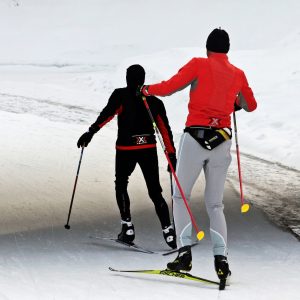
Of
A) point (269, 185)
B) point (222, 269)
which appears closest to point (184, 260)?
point (222, 269)

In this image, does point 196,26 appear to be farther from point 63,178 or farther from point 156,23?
point 63,178

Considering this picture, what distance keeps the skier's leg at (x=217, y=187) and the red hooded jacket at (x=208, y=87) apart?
209 mm

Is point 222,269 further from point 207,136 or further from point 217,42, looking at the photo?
point 217,42

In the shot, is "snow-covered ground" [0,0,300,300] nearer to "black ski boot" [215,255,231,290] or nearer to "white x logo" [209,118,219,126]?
"black ski boot" [215,255,231,290]

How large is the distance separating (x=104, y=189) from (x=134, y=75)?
12.8 feet

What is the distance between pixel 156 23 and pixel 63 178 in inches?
1580

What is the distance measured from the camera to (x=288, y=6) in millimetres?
50344

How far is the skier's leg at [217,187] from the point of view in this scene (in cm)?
588

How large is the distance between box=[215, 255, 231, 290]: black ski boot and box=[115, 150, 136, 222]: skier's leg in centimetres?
178

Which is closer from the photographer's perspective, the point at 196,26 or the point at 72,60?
the point at 72,60

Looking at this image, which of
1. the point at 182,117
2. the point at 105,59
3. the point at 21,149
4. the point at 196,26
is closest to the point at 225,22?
the point at 196,26

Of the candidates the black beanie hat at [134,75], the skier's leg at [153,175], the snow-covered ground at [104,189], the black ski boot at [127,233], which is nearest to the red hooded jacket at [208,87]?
the snow-covered ground at [104,189]

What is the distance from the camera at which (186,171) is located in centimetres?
588

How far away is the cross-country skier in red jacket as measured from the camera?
18.9 ft
